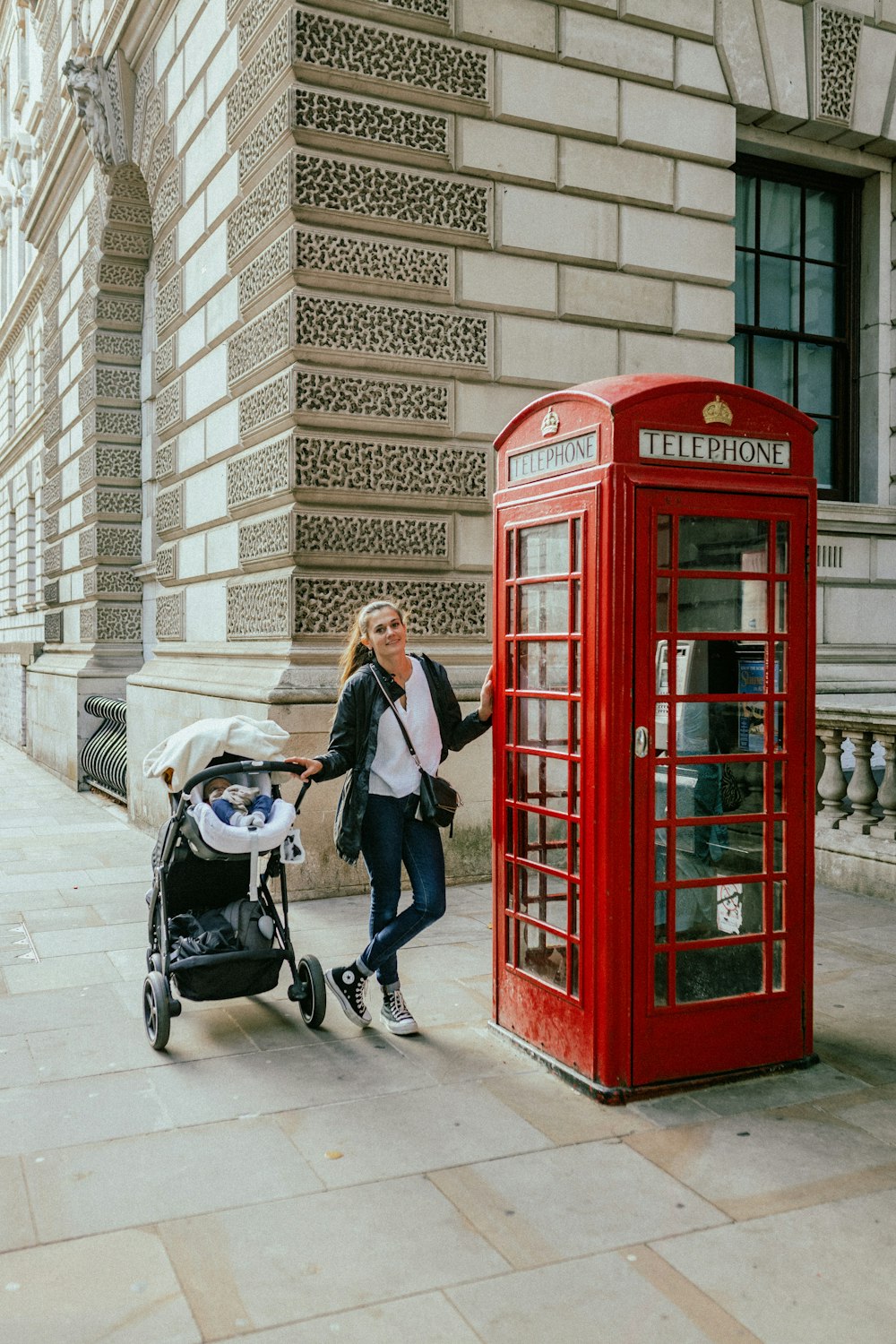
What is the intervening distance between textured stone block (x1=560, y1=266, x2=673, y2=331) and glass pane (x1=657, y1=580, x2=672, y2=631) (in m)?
4.81

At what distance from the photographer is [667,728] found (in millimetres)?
Answer: 4141

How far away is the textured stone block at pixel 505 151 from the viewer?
795cm

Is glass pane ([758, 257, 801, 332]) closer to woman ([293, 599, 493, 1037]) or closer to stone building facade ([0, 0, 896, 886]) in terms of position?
stone building facade ([0, 0, 896, 886])

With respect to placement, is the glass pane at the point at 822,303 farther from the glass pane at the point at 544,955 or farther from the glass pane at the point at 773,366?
the glass pane at the point at 544,955

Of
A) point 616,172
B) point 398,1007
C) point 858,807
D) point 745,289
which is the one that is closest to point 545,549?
point 398,1007

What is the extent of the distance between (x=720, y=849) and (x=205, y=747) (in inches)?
83.5

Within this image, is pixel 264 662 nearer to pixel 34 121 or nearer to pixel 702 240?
pixel 702 240

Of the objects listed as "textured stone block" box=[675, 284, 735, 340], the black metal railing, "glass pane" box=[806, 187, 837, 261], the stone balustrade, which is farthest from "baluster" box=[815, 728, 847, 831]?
the black metal railing

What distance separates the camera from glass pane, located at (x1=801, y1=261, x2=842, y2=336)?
10.5 m

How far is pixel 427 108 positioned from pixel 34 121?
46.3ft

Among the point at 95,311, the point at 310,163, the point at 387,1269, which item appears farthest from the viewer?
the point at 95,311

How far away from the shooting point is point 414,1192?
336 centimetres

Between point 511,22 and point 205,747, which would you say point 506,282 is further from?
point 205,747

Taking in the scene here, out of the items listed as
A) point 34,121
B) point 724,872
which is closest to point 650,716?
point 724,872
